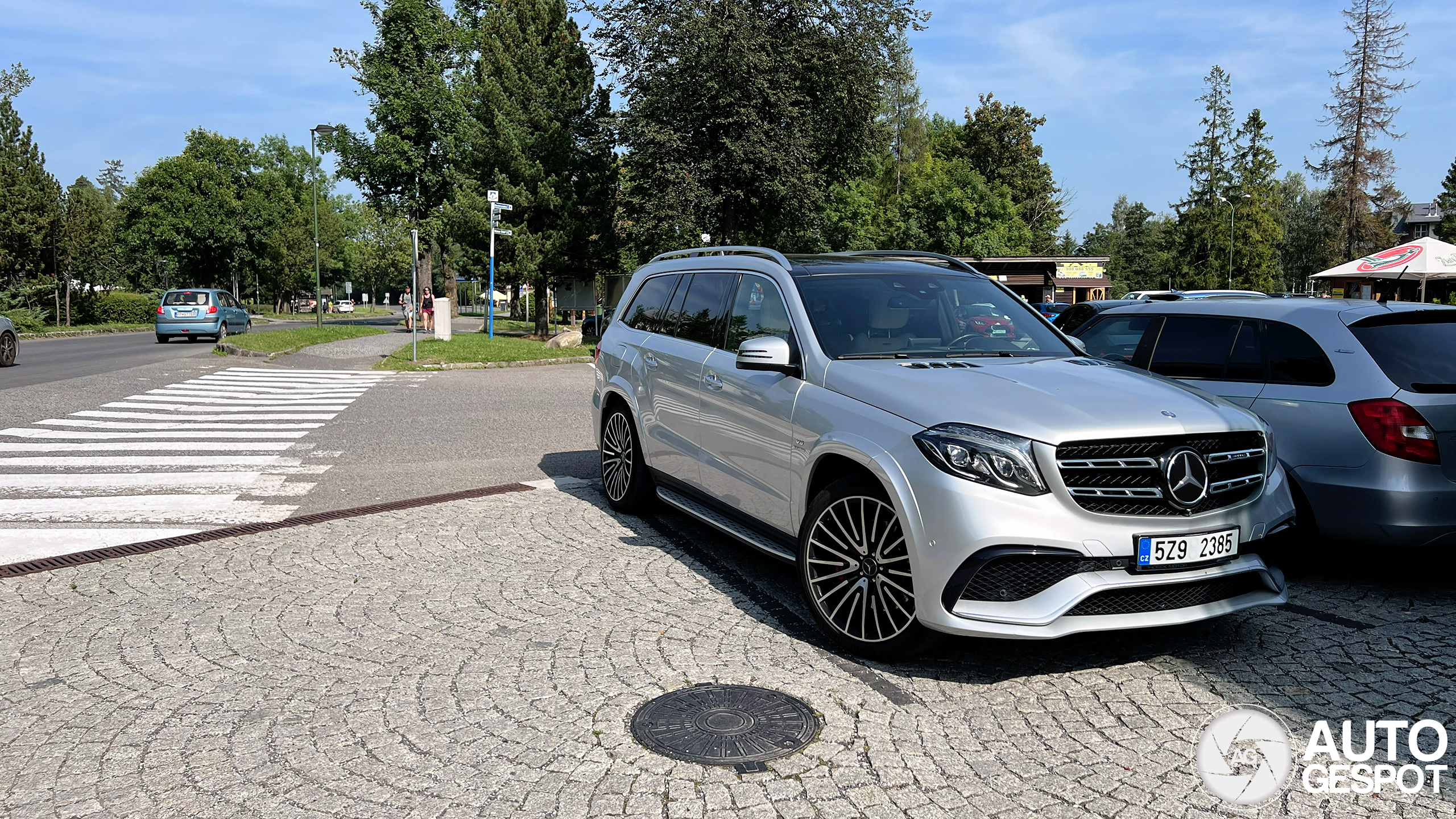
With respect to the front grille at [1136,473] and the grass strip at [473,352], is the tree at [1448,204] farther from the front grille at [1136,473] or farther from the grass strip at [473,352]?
the front grille at [1136,473]

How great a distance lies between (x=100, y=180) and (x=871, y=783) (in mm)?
175893

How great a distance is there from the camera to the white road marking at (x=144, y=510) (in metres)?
7.36

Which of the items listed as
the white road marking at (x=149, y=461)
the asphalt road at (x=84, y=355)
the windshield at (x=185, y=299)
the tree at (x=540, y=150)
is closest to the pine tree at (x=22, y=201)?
the asphalt road at (x=84, y=355)

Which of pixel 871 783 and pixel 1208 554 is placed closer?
pixel 871 783

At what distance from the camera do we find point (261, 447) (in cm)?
1077

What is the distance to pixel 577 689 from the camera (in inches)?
161

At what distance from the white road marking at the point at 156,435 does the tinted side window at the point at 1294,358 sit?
10.0 m

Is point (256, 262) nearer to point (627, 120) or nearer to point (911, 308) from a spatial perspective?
point (627, 120)

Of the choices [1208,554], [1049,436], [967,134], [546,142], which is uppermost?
[967,134]

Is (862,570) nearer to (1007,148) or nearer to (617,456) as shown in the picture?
(617,456)

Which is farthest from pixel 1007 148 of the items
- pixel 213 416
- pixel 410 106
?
pixel 213 416

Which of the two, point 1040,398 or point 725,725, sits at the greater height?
point 1040,398

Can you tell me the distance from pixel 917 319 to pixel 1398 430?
2.51 metres

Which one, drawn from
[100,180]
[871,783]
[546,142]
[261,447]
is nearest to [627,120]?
[546,142]
